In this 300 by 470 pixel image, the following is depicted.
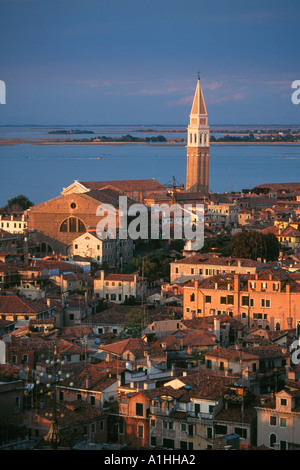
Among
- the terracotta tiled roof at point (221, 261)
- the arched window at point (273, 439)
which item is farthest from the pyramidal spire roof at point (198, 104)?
the arched window at point (273, 439)

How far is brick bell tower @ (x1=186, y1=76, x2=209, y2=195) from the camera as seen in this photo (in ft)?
137

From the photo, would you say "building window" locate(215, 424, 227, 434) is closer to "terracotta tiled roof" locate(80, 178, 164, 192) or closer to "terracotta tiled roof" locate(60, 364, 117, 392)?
"terracotta tiled roof" locate(60, 364, 117, 392)

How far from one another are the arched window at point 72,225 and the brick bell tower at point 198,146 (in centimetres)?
1610

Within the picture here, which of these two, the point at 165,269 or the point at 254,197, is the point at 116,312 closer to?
the point at 165,269

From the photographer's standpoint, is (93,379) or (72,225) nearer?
(93,379)

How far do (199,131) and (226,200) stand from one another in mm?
10044

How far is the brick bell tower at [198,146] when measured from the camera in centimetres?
4178

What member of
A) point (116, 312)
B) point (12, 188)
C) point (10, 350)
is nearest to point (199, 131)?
point (12, 188)

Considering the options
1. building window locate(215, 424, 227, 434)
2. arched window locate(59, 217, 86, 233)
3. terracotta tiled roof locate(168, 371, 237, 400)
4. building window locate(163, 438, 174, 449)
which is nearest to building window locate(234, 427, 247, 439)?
building window locate(215, 424, 227, 434)

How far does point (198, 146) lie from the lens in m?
42.5

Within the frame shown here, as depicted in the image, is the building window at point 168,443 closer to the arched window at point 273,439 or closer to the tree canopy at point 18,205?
the arched window at point 273,439

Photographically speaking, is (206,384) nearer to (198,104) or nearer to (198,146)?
(198,146)

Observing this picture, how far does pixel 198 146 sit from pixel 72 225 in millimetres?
17679

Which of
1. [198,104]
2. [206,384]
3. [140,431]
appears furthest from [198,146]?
[140,431]
